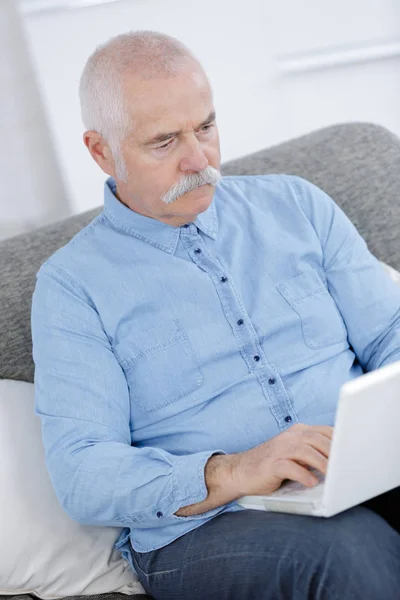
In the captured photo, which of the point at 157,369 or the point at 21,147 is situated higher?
the point at 21,147

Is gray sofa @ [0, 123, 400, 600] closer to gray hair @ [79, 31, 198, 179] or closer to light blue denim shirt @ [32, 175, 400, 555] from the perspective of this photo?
light blue denim shirt @ [32, 175, 400, 555]

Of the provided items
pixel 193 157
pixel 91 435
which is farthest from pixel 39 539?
pixel 193 157

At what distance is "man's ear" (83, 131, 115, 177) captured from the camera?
1.54 meters

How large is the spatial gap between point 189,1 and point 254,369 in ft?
5.47

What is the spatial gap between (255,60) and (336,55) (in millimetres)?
343

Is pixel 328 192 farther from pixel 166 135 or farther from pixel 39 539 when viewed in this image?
pixel 39 539

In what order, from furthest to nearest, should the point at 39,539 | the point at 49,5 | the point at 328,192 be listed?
the point at 49,5 → the point at 328,192 → the point at 39,539

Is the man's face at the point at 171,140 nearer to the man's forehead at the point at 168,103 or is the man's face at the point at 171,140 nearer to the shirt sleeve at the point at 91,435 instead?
the man's forehead at the point at 168,103

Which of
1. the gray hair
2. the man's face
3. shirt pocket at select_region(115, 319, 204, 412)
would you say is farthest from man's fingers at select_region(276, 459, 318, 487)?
the gray hair

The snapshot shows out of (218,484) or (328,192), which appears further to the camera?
(328,192)

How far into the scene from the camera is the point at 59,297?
4.81 ft

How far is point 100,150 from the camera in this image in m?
1.56

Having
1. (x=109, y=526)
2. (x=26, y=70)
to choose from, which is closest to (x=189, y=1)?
(x=26, y=70)

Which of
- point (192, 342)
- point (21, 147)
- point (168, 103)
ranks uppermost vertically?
point (168, 103)
